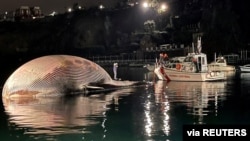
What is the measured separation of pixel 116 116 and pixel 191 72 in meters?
30.3

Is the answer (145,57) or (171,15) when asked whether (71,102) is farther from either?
(171,15)

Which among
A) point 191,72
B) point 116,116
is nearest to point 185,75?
point 191,72

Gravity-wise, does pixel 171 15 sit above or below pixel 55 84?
above

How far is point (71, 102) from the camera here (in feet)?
110

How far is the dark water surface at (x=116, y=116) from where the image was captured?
1992 cm

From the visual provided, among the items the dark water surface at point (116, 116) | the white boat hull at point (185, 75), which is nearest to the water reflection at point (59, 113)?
the dark water surface at point (116, 116)

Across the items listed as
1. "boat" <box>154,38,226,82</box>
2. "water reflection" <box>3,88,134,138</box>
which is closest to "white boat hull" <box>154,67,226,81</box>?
"boat" <box>154,38,226,82</box>

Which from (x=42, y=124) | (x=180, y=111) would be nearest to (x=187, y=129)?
(x=42, y=124)

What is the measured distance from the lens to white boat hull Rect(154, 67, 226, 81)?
54281mm

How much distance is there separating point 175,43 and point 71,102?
126 meters

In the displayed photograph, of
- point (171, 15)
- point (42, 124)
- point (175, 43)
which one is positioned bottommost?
point (42, 124)

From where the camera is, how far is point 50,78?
126ft

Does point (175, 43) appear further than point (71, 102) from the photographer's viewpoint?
Yes

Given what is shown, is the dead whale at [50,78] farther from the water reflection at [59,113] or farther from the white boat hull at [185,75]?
the white boat hull at [185,75]
